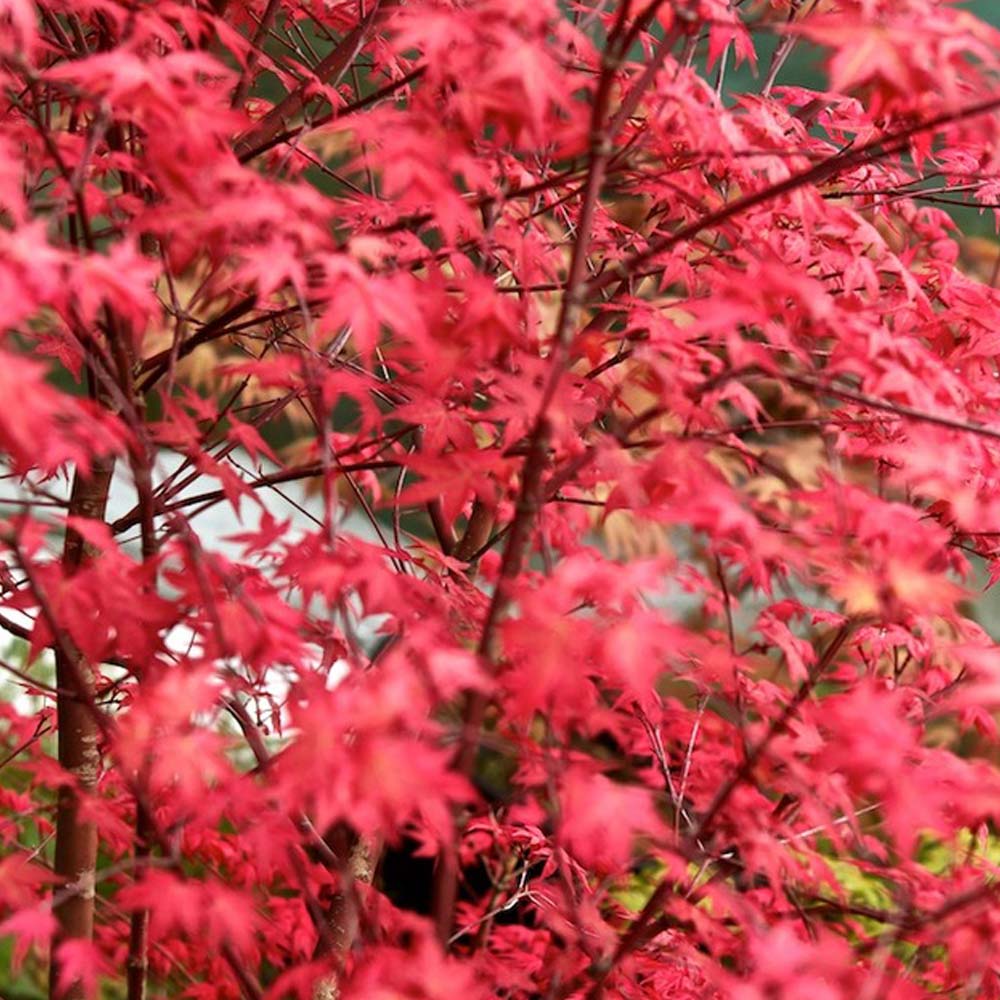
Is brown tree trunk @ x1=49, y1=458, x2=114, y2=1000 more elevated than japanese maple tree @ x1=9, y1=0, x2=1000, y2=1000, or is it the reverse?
japanese maple tree @ x1=9, y1=0, x2=1000, y2=1000

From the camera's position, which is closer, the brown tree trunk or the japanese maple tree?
the japanese maple tree

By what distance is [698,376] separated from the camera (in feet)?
5.14

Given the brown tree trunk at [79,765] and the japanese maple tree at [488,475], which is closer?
the japanese maple tree at [488,475]

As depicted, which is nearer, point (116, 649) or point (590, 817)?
point (590, 817)

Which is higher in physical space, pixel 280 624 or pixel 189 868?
pixel 280 624

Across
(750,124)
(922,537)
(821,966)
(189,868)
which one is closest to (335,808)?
(821,966)

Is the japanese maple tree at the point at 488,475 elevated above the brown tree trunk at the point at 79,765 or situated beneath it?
elevated above

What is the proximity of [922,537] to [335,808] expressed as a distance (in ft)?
2.41

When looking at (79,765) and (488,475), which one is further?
(79,765)

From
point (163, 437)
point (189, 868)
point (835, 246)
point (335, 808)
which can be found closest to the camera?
point (335, 808)

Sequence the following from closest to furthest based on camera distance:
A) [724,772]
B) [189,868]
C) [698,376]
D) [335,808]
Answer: [335,808]
[698,376]
[724,772]
[189,868]

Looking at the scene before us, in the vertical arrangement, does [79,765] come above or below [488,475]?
below

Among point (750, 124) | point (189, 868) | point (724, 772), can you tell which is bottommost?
point (189, 868)

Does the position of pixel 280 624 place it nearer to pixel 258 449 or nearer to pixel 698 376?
pixel 258 449
